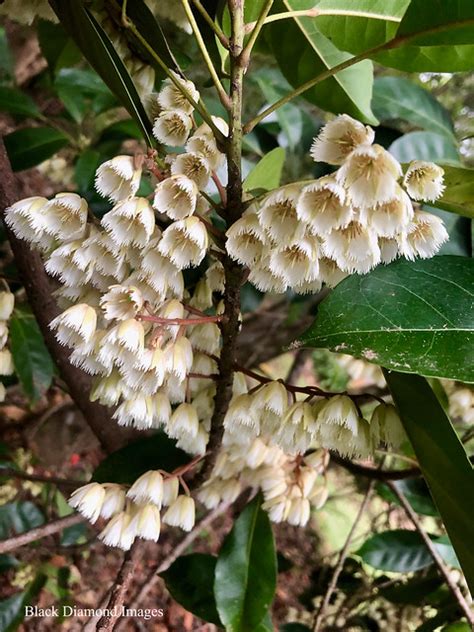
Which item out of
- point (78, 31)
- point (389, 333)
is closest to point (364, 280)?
point (389, 333)

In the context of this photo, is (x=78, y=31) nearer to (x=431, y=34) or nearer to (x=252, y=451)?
(x=431, y=34)

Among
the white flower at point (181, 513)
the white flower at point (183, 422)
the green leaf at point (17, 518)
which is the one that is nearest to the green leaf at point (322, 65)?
the white flower at point (183, 422)

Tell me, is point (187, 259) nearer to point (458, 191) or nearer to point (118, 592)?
point (458, 191)

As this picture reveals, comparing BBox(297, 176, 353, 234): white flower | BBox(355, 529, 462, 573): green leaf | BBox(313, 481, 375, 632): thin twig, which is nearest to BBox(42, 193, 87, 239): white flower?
BBox(297, 176, 353, 234): white flower

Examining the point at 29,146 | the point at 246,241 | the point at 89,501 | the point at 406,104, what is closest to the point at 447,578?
the point at 89,501

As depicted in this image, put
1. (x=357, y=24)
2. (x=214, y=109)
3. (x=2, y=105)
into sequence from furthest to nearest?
(x=2, y=105), (x=214, y=109), (x=357, y=24)

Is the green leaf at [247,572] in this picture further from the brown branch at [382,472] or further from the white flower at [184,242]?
the white flower at [184,242]
